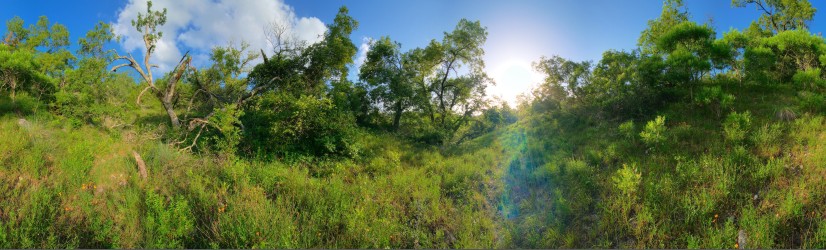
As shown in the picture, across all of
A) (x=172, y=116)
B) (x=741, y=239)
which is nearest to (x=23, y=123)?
(x=172, y=116)

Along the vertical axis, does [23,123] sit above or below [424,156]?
above

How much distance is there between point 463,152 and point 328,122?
4854 mm

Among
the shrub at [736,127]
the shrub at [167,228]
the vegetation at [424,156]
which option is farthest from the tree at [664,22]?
the shrub at [167,228]

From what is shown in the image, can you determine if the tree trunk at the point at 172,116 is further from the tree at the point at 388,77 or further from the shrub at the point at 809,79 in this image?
the shrub at the point at 809,79

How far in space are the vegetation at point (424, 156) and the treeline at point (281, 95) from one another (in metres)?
0.11

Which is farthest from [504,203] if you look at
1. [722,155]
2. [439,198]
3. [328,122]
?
[328,122]

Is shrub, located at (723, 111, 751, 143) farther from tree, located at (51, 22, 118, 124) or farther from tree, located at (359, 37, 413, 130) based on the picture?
tree, located at (51, 22, 118, 124)

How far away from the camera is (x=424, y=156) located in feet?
43.4

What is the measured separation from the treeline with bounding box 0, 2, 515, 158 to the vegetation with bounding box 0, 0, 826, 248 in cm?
11

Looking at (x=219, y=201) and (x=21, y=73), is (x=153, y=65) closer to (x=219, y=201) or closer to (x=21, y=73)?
(x=21, y=73)

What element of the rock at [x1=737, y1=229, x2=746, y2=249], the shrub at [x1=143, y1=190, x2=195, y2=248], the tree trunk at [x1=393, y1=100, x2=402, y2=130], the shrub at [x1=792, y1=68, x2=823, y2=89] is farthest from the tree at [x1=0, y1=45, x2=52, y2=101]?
the shrub at [x1=792, y1=68, x2=823, y2=89]

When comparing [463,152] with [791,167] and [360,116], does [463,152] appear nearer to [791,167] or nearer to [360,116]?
[360,116]

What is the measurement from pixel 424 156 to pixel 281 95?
558 cm

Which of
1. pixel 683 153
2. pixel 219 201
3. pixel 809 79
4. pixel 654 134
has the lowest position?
pixel 219 201
